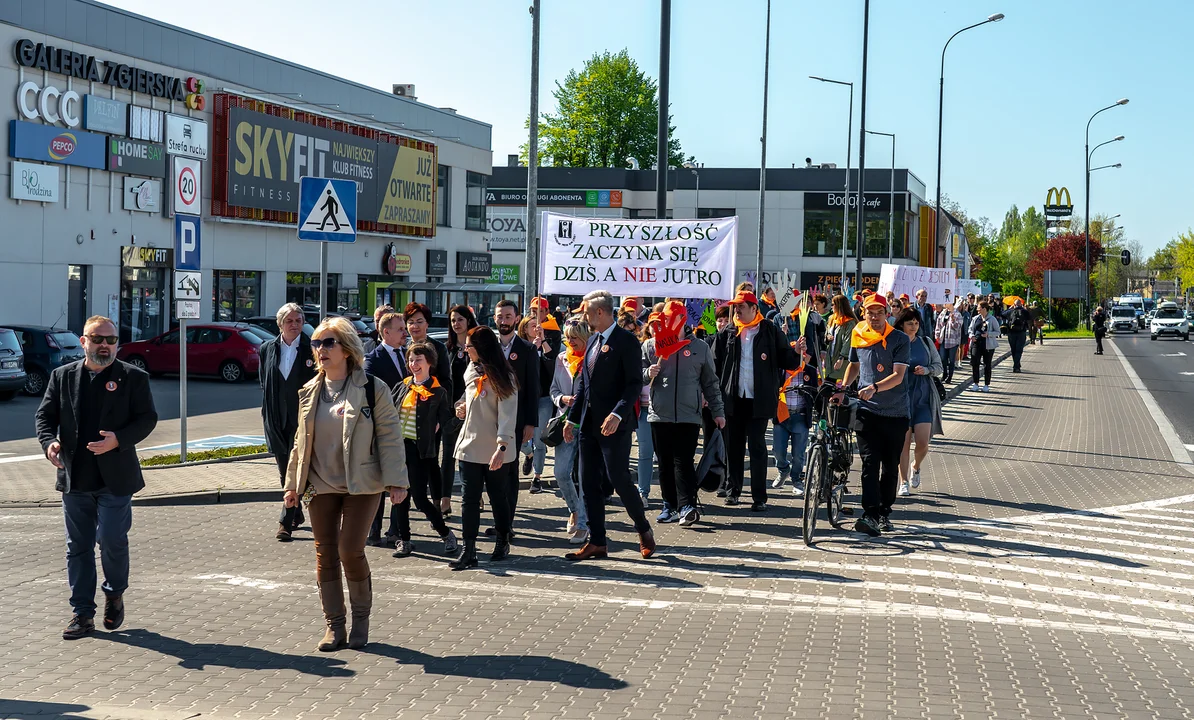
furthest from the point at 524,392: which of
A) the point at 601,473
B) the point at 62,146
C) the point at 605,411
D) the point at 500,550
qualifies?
the point at 62,146

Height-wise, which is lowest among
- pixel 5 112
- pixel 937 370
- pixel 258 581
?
pixel 258 581

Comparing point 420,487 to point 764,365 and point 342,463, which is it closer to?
point 342,463

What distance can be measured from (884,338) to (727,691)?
16.5 ft

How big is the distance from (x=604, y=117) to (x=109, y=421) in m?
77.5

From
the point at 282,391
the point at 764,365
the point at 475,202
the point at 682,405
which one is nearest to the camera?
the point at 282,391

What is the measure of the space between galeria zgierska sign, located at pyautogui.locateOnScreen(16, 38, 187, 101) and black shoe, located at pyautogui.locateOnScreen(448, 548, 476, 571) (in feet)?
85.3

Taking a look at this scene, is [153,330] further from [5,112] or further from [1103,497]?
[1103,497]

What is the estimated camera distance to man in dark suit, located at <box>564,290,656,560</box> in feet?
29.8

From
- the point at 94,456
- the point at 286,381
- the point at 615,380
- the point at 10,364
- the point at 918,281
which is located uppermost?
the point at 918,281

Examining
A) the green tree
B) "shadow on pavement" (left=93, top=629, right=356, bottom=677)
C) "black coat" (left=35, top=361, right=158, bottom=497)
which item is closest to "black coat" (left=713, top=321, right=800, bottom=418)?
"black coat" (left=35, top=361, right=158, bottom=497)

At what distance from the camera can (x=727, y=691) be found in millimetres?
6082

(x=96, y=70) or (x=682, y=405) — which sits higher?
(x=96, y=70)

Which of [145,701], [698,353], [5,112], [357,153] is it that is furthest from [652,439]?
[357,153]

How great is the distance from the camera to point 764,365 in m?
11.6
